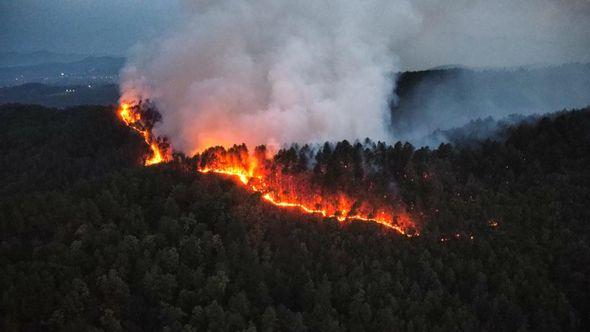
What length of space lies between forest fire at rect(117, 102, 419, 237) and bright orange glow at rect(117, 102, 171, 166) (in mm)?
33485

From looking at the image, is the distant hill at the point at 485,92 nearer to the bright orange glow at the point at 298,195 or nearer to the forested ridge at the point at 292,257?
the forested ridge at the point at 292,257

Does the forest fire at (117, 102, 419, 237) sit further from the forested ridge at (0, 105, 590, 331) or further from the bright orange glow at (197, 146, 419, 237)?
the forested ridge at (0, 105, 590, 331)

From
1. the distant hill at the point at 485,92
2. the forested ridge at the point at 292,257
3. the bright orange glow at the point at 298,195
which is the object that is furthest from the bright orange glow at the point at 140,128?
the distant hill at the point at 485,92

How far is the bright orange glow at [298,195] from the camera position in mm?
58750

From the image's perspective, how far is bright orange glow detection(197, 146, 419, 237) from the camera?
2313 inches

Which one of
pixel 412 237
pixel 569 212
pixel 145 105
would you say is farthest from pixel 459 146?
pixel 145 105

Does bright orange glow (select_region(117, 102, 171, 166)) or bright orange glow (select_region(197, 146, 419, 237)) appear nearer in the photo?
bright orange glow (select_region(197, 146, 419, 237))

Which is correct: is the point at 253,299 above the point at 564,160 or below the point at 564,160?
below

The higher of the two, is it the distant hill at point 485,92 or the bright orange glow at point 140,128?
the distant hill at point 485,92

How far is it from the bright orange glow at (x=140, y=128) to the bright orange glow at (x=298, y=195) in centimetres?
3394

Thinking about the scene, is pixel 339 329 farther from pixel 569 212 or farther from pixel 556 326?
pixel 569 212

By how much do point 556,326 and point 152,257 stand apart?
35.5 m

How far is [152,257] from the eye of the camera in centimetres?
4525

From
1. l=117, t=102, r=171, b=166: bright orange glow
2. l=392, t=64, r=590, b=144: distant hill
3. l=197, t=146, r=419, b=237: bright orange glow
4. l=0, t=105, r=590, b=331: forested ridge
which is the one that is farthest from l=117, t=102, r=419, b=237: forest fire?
l=392, t=64, r=590, b=144: distant hill
